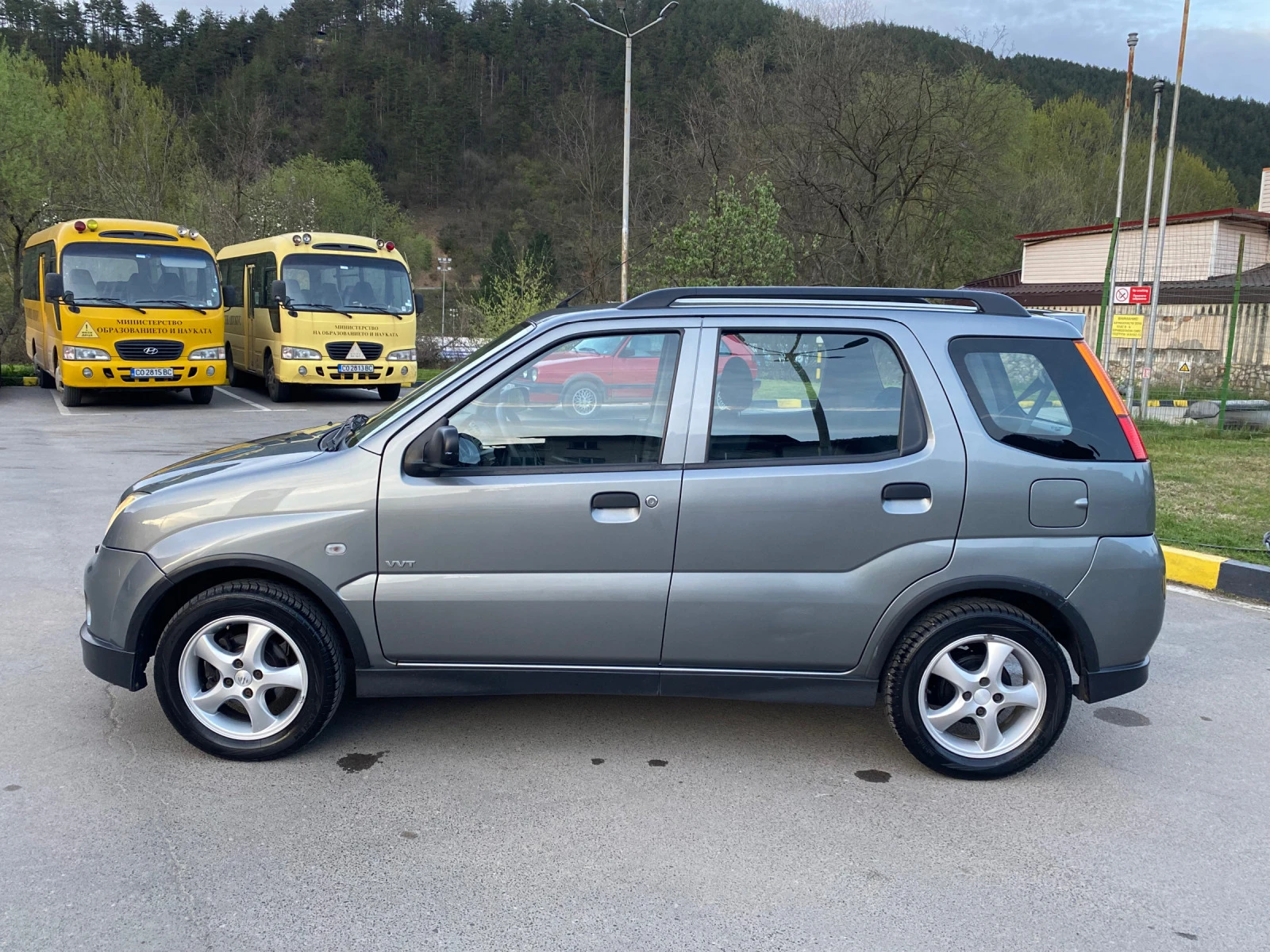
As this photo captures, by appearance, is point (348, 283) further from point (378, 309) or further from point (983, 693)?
point (983, 693)

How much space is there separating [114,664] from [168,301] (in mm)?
13902

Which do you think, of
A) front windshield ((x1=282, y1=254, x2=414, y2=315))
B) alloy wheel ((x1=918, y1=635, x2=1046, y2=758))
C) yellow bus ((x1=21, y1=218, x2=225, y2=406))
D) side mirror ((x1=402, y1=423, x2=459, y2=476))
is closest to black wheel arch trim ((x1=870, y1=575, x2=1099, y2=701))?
alloy wheel ((x1=918, y1=635, x2=1046, y2=758))

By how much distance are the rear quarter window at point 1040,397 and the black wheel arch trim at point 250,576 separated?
2.51 m

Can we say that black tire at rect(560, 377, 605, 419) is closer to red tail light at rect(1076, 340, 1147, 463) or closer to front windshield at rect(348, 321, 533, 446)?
front windshield at rect(348, 321, 533, 446)

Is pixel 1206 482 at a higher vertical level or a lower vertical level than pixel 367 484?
lower

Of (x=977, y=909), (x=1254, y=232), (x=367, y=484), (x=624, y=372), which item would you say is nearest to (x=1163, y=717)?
(x=977, y=909)

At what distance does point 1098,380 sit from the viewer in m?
4.03

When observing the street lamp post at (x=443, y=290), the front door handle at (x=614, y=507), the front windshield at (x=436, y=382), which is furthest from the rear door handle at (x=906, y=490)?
the street lamp post at (x=443, y=290)

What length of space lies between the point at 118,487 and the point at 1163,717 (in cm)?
882

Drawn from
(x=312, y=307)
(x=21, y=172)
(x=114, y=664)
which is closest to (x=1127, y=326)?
(x=312, y=307)

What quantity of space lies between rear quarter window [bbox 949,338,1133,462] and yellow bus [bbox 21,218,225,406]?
14957 millimetres

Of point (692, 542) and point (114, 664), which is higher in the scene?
point (692, 542)

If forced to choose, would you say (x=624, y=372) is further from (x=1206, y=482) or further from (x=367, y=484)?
(x=1206, y=482)

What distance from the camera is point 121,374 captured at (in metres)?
16.0
